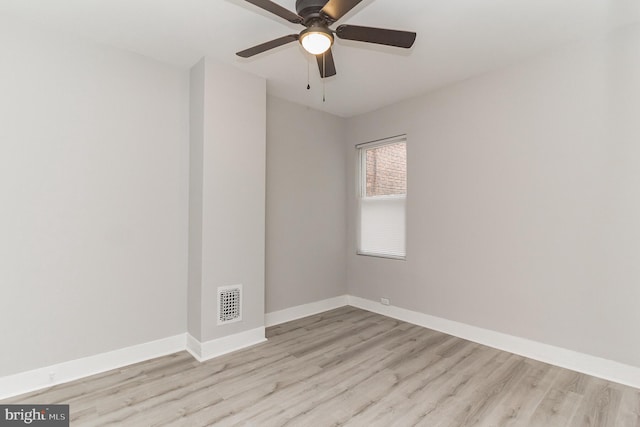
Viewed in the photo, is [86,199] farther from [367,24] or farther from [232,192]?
[367,24]

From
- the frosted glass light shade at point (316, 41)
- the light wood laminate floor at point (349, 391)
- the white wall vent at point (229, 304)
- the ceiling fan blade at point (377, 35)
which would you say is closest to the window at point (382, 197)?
the light wood laminate floor at point (349, 391)

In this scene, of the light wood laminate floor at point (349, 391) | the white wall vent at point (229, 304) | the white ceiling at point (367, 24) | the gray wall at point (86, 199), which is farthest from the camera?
the white wall vent at point (229, 304)

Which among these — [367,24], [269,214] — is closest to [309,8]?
[367,24]

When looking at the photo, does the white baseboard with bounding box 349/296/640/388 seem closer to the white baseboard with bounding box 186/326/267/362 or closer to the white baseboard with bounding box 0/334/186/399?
the white baseboard with bounding box 186/326/267/362

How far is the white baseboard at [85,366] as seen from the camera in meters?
2.28

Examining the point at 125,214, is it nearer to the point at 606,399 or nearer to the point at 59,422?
the point at 59,422

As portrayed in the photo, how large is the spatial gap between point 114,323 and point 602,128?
4.18m

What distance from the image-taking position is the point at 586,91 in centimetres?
261

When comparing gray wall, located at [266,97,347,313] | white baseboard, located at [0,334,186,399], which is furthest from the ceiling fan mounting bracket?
white baseboard, located at [0,334,186,399]

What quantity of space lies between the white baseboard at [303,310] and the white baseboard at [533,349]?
71cm

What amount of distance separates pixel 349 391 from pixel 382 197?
2443mm

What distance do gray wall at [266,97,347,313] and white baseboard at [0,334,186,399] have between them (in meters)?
1.16

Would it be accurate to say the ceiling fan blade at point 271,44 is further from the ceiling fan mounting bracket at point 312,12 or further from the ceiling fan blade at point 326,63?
the ceiling fan blade at point 326,63

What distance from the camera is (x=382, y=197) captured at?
420cm
